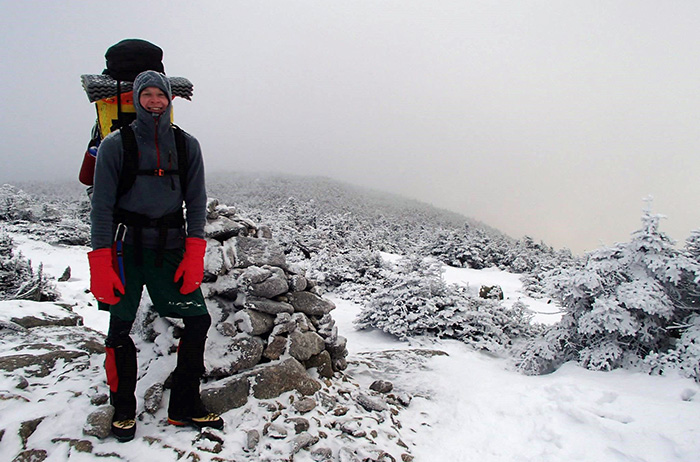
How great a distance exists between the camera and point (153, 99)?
2545 mm

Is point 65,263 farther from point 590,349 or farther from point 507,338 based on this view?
point 590,349

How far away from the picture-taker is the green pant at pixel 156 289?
8.64ft

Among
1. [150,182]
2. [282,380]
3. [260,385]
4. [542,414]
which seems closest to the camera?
[150,182]

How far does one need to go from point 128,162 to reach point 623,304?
6.41m

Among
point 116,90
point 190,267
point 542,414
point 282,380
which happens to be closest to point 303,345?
point 282,380

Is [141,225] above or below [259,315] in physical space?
above

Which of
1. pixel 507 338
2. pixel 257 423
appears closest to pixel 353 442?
pixel 257 423

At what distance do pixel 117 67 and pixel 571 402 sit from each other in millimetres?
5737

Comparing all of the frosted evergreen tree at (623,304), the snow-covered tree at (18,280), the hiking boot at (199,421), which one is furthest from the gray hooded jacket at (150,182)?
the snow-covered tree at (18,280)

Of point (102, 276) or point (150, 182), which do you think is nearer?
point (102, 276)

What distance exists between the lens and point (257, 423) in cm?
305

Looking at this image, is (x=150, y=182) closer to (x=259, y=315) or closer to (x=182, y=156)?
(x=182, y=156)

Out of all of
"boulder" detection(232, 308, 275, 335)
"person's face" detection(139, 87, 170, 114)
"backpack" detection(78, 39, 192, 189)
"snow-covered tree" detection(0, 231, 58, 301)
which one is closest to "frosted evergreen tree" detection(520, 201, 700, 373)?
"boulder" detection(232, 308, 275, 335)

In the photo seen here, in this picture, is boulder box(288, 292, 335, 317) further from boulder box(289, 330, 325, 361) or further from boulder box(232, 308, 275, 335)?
boulder box(232, 308, 275, 335)
